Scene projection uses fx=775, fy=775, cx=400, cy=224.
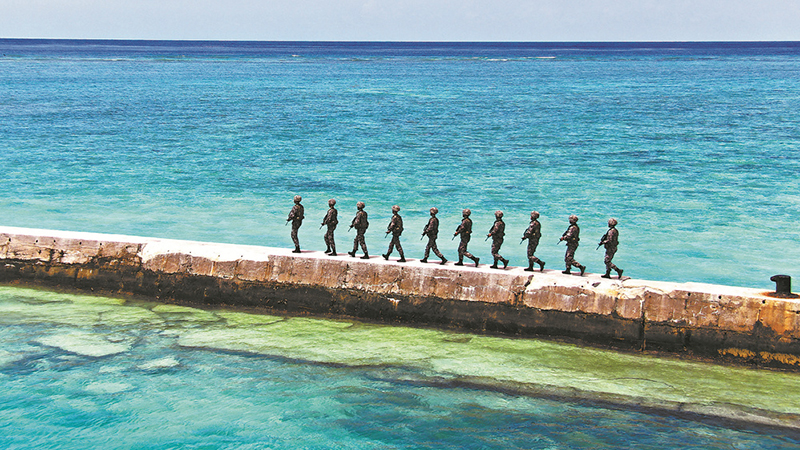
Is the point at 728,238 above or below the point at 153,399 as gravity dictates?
above

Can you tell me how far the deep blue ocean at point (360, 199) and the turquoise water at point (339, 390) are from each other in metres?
0.04

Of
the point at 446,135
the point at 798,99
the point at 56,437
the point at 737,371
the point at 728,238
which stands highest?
the point at 798,99

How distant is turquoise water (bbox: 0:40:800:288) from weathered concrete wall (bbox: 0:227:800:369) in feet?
15.5

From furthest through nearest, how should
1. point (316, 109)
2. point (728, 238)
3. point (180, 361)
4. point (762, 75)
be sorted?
point (762, 75) < point (316, 109) < point (728, 238) < point (180, 361)

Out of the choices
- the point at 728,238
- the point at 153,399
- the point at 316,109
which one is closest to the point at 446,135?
the point at 316,109

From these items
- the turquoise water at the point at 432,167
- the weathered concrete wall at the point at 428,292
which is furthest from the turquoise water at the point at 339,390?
the turquoise water at the point at 432,167

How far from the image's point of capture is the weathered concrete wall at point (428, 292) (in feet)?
36.0

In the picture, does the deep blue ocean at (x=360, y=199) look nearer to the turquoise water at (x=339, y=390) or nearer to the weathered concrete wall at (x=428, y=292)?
the turquoise water at (x=339, y=390)

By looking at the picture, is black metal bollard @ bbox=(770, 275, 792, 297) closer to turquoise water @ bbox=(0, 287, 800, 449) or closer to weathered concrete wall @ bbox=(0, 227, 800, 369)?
weathered concrete wall @ bbox=(0, 227, 800, 369)

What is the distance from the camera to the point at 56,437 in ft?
30.5

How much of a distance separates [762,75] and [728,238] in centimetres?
7387

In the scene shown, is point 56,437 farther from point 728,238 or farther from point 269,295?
point 728,238

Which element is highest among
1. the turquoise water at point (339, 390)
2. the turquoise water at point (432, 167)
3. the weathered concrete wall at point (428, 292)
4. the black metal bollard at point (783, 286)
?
the turquoise water at point (432, 167)

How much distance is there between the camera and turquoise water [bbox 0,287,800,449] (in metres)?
9.30
